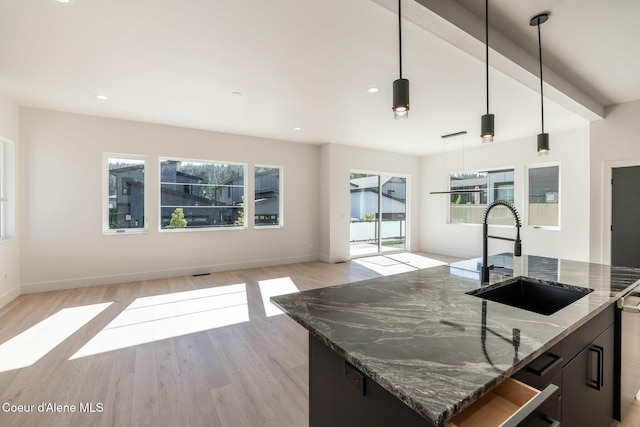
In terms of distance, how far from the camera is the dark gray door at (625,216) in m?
4.02

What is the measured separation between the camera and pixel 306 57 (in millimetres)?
2836

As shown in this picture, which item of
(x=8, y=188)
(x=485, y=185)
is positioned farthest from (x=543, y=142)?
(x=8, y=188)

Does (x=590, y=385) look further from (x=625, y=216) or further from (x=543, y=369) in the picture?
(x=625, y=216)

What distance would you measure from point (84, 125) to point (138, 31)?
3.06 m

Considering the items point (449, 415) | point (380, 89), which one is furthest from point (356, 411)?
point (380, 89)

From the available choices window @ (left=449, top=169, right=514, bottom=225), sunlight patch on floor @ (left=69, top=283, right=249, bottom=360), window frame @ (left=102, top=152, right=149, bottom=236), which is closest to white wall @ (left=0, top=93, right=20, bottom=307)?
window frame @ (left=102, top=152, right=149, bottom=236)

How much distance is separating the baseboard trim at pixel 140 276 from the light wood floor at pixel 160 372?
51cm

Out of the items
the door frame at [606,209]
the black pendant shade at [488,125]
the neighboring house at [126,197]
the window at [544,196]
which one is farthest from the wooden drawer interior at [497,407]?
the window at [544,196]

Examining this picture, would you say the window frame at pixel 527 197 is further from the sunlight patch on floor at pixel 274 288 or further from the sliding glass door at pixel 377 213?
the sunlight patch on floor at pixel 274 288

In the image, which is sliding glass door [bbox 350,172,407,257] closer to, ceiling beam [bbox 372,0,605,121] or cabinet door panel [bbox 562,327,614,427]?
ceiling beam [bbox 372,0,605,121]

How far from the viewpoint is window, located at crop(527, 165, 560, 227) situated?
5.72 metres

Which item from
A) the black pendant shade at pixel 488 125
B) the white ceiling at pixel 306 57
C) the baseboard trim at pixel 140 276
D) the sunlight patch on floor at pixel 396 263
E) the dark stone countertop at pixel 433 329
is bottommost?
the sunlight patch on floor at pixel 396 263

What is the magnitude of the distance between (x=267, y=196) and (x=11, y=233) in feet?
13.1

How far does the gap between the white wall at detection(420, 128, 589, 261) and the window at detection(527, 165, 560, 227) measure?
5.7 inches
